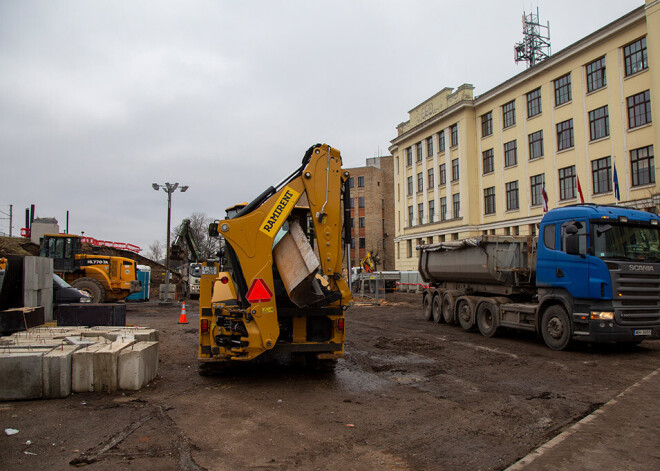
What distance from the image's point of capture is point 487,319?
44.5 feet

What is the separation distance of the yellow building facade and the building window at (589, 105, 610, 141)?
0.06 metres

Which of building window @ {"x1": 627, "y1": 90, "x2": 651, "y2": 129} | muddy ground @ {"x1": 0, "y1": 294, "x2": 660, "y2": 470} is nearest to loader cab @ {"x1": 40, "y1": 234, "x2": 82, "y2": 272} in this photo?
muddy ground @ {"x1": 0, "y1": 294, "x2": 660, "y2": 470}

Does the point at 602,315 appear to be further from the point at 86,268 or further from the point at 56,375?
the point at 86,268

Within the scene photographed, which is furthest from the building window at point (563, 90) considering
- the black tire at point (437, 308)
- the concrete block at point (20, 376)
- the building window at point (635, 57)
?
the concrete block at point (20, 376)

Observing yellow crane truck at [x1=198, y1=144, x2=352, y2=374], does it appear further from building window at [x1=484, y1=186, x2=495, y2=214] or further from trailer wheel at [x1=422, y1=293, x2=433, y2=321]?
building window at [x1=484, y1=186, x2=495, y2=214]

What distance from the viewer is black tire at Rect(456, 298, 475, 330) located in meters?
14.2

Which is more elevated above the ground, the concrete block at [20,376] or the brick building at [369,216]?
the brick building at [369,216]

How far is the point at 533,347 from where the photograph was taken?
1130 centimetres

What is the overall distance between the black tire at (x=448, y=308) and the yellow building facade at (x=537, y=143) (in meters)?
9.21

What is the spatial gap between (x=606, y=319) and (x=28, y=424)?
10081 millimetres

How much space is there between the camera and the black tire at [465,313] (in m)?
14.2

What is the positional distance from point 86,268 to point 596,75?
31.6 metres

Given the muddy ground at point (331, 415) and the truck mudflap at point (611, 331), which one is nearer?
the muddy ground at point (331, 415)

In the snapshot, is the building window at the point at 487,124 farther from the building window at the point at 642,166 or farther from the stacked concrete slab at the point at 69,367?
the stacked concrete slab at the point at 69,367
